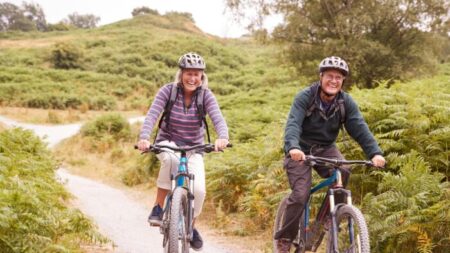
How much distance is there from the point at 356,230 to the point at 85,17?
144m

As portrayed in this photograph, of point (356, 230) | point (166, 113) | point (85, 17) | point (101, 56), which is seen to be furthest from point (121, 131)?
point (85, 17)

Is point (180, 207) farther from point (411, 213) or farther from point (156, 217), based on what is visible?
point (411, 213)

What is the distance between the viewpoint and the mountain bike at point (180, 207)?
4953 mm

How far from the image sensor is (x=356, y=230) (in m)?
4.55

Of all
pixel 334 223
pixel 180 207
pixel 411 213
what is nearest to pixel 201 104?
pixel 180 207

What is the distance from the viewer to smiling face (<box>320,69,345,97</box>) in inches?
201

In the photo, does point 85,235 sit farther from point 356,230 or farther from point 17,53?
point 17,53

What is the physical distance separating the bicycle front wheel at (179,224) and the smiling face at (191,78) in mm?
1223

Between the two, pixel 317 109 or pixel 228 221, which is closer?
pixel 317 109

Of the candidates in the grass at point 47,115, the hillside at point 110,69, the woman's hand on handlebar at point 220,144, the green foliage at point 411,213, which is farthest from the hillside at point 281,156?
the woman's hand on handlebar at point 220,144

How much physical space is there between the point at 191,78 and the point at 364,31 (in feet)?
50.0

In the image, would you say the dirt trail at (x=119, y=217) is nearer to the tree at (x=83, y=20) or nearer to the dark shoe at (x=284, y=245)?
the dark shoe at (x=284, y=245)

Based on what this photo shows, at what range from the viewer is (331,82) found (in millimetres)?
5102

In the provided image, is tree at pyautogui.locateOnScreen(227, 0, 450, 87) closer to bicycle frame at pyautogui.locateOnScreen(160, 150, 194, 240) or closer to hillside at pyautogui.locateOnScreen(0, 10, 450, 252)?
hillside at pyautogui.locateOnScreen(0, 10, 450, 252)
